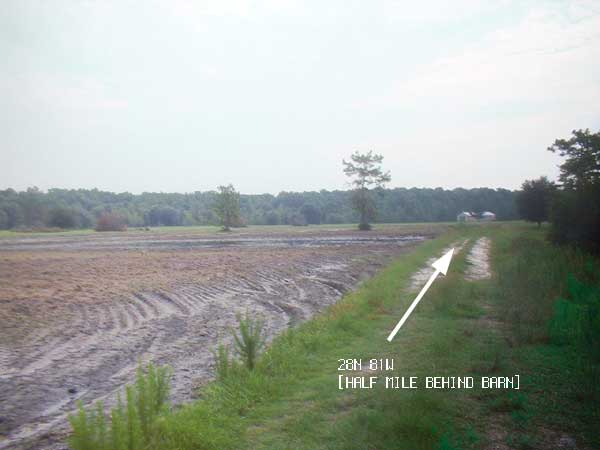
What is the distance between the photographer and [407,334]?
10.5 m

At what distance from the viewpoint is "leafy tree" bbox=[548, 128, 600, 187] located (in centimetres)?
1764

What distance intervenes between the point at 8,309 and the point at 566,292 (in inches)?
545

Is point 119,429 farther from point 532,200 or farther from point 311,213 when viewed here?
point 311,213

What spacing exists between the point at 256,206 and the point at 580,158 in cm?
8475

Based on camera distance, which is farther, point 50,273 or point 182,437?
point 50,273

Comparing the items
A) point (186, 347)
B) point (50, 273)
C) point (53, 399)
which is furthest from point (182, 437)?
point (50, 273)

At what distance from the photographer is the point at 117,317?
1420cm

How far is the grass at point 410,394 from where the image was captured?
573cm

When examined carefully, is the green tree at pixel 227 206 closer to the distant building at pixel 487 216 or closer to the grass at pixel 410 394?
the distant building at pixel 487 216

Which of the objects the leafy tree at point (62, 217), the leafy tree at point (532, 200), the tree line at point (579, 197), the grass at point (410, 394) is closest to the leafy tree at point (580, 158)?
the tree line at point (579, 197)

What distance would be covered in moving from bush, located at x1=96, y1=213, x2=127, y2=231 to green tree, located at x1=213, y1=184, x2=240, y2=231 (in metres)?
14.7

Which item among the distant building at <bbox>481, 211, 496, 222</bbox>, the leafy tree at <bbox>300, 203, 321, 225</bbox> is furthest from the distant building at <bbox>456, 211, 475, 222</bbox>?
the leafy tree at <bbox>300, 203, 321, 225</bbox>

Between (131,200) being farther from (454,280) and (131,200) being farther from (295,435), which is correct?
(295,435)

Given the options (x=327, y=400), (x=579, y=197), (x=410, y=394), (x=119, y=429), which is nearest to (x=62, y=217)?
(x=579, y=197)
